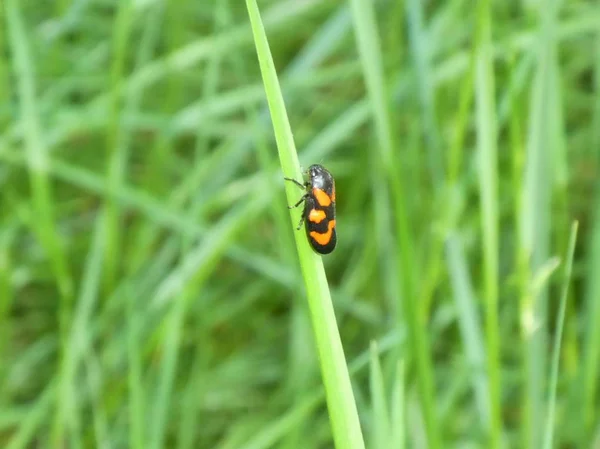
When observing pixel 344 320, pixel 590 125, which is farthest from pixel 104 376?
pixel 590 125

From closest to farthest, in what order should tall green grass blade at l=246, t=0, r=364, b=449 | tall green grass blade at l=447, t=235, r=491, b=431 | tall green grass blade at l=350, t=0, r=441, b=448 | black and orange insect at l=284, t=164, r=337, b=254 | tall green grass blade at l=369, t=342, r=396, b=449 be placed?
tall green grass blade at l=246, t=0, r=364, b=449
tall green grass blade at l=369, t=342, r=396, b=449
tall green grass blade at l=350, t=0, r=441, b=448
black and orange insect at l=284, t=164, r=337, b=254
tall green grass blade at l=447, t=235, r=491, b=431

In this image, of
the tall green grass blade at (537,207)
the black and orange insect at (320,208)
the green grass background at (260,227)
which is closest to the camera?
the black and orange insect at (320,208)

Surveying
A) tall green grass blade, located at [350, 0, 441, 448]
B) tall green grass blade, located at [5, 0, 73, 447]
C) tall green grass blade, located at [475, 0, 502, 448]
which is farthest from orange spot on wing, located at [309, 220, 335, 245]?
tall green grass blade, located at [5, 0, 73, 447]

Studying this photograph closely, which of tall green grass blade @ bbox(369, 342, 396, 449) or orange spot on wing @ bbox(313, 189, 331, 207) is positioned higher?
orange spot on wing @ bbox(313, 189, 331, 207)

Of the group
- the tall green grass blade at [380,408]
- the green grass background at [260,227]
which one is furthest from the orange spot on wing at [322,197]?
the tall green grass blade at [380,408]

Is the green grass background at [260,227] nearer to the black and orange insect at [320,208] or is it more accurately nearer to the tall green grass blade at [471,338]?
the tall green grass blade at [471,338]

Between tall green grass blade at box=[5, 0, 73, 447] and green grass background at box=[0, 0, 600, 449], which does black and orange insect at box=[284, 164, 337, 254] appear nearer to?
green grass background at box=[0, 0, 600, 449]

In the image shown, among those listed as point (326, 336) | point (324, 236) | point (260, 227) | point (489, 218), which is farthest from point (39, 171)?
point (326, 336)

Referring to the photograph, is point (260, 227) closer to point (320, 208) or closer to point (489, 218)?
point (320, 208)
